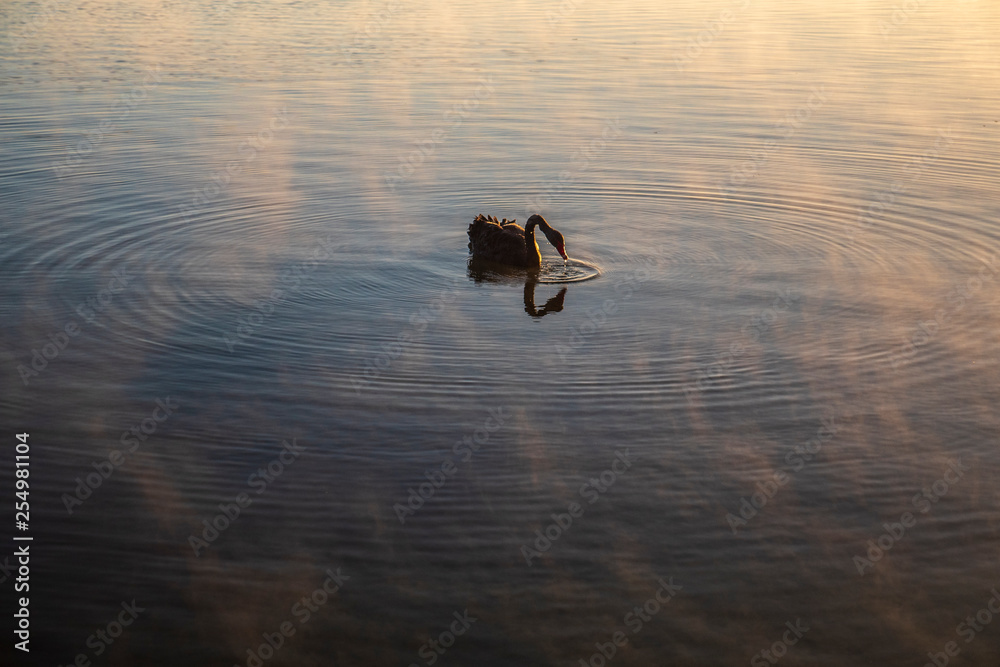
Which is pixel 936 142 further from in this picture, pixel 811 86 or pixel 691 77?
pixel 691 77

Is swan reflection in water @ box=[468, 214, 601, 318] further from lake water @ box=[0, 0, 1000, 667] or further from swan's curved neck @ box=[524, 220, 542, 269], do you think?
lake water @ box=[0, 0, 1000, 667]

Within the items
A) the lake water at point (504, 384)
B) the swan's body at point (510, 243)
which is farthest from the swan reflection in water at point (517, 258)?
the lake water at point (504, 384)

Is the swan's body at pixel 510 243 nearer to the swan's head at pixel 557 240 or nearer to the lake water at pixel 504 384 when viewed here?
the swan's head at pixel 557 240

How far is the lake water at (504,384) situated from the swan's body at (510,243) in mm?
406

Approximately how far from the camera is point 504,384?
414 inches

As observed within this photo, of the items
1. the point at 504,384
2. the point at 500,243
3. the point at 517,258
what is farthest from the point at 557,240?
the point at 504,384

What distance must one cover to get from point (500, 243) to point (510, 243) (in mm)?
130

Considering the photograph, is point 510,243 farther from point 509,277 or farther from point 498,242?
point 509,277

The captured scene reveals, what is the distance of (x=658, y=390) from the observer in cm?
1038

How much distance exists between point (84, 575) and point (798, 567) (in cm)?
508

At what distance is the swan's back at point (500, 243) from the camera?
13836mm

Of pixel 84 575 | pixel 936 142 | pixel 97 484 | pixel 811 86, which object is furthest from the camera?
pixel 811 86

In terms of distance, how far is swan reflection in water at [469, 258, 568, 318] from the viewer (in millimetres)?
12961

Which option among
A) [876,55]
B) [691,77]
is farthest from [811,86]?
[876,55]
